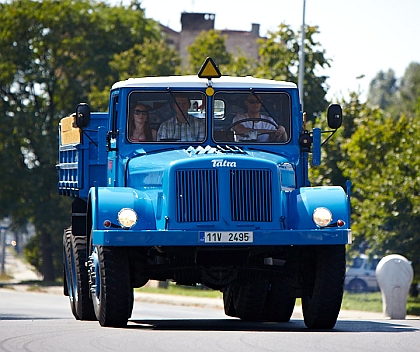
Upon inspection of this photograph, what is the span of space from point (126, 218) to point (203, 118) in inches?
79.8

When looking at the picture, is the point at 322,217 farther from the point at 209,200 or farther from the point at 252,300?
the point at 252,300

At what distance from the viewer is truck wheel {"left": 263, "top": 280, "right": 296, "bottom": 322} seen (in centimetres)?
1541

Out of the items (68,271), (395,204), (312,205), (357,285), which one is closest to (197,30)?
(357,285)

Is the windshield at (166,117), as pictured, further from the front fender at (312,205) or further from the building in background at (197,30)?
the building in background at (197,30)

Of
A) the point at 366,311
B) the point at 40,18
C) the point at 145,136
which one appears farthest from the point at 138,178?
the point at 40,18

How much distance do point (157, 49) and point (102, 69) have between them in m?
2.84

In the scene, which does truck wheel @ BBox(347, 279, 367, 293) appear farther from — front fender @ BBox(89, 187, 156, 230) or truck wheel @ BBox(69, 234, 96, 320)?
front fender @ BBox(89, 187, 156, 230)

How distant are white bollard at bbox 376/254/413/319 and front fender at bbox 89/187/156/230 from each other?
9253 mm

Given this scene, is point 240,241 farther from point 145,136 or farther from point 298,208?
point 145,136

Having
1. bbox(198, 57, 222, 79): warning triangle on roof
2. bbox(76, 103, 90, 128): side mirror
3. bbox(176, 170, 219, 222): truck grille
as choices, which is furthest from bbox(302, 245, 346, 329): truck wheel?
bbox(76, 103, 90, 128): side mirror

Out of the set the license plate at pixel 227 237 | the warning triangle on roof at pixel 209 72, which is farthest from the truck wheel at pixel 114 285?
the warning triangle on roof at pixel 209 72

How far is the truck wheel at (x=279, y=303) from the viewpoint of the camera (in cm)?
1541

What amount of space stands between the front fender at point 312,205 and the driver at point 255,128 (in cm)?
126

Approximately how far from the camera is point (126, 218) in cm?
1199
